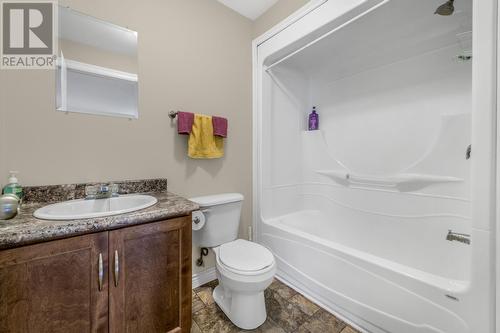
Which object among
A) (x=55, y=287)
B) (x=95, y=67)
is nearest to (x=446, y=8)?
(x=95, y=67)

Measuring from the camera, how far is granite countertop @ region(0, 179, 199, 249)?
27.3 inches

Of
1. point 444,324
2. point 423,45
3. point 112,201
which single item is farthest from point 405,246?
point 112,201

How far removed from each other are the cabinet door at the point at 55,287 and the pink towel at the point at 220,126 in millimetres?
1060

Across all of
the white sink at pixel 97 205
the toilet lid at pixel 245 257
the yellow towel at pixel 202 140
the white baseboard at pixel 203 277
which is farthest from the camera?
the white baseboard at pixel 203 277

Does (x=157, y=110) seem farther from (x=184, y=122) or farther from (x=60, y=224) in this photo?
(x=60, y=224)

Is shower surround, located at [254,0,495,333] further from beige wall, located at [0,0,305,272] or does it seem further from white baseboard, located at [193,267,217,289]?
white baseboard, located at [193,267,217,289]

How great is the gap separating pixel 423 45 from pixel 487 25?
0.87 metres

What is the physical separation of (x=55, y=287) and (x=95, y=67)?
1.19 meters

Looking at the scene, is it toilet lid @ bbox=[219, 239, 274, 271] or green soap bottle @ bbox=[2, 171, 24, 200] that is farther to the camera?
toilet lid @ bbox=[219, 239, 274, 271]

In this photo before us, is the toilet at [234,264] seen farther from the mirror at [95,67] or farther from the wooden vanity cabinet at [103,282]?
the mirror at [95,67]

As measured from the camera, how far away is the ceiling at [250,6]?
1.76 metres

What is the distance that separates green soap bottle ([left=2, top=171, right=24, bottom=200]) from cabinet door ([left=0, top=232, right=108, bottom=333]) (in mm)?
469

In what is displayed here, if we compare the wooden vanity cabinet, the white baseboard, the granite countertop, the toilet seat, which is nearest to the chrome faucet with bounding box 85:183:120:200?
the granite countertop

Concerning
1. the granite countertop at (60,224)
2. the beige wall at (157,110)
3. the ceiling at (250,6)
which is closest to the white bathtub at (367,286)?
the beige wall at (157,110)
